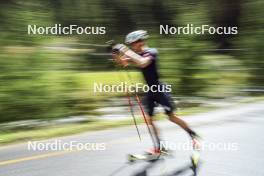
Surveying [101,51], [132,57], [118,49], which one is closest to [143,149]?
[132,57]

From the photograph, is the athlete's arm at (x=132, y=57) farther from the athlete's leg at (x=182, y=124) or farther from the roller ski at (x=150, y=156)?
the roller ski at (x=150, y=156)

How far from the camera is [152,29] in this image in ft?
54.7

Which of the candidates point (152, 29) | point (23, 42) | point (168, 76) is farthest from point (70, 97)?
point (152, 29)

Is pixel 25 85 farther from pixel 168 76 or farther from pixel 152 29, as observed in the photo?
pixel 152 29

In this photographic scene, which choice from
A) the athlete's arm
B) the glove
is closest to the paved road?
the athlete's arm

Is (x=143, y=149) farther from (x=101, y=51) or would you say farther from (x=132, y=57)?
(x=101, y=51)

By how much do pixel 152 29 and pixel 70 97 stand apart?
599cm

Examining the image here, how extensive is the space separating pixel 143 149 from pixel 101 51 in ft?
25.0

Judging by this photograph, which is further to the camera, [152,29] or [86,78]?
[152,29]

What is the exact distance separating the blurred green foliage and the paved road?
6.15 ft

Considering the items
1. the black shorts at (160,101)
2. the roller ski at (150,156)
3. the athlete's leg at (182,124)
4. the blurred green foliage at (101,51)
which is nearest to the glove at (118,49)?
the black shorts at (160,101)

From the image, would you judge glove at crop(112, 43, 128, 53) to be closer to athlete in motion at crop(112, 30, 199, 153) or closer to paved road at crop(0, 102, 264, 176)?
athlete in motion at crop(112, 30, 199, 153)

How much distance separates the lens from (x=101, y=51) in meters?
15.4

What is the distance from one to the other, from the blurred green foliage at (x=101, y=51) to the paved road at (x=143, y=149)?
1873mm
